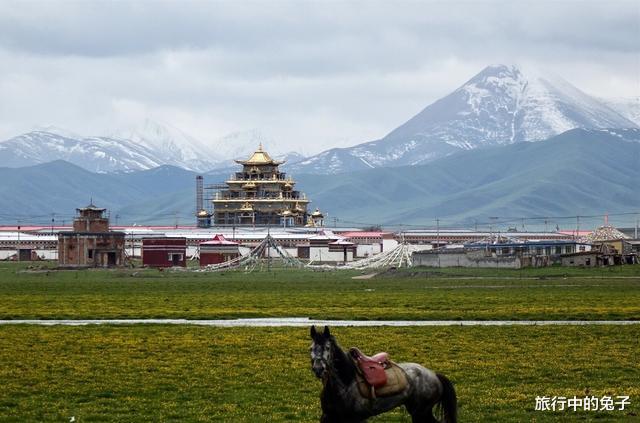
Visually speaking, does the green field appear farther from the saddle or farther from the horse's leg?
the saddle

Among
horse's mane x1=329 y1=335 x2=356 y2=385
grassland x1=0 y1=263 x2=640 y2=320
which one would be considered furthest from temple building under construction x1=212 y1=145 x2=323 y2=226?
horse's mane x1=329 y1=335 x2=356 y2=385

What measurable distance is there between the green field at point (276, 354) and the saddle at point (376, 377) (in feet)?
9.84

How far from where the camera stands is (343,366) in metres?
21.3

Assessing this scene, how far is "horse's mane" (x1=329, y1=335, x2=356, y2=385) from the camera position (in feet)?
69.5

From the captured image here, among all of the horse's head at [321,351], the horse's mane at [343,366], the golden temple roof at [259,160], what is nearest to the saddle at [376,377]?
the horse's mane at [343,366]

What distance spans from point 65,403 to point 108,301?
3412 cm

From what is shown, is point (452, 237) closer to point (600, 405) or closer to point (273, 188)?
point (273, 188)

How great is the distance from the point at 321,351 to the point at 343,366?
642 mm

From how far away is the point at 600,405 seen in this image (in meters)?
25.8

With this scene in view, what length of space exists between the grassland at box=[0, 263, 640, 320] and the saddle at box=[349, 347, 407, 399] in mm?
24879

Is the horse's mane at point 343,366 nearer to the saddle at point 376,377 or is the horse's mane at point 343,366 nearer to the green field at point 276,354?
the saddle at point 376,377

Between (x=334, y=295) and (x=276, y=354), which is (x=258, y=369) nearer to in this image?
(x=276, y=354)

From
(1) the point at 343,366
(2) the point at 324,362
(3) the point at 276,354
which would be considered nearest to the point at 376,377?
(1) the point at 343,366

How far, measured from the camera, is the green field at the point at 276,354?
86.2 ft
